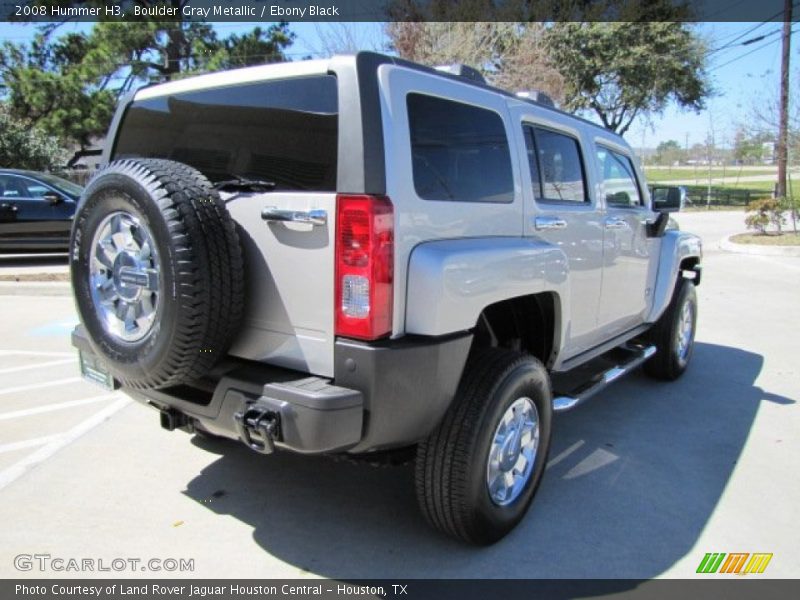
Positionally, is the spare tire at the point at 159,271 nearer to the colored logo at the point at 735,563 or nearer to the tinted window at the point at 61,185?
the colored logo at the point at 735,563

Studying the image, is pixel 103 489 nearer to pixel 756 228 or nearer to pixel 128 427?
pixel 128 427

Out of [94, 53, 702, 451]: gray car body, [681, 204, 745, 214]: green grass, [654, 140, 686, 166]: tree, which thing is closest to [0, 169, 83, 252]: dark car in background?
[94, 53, 702, 451]: gray car body

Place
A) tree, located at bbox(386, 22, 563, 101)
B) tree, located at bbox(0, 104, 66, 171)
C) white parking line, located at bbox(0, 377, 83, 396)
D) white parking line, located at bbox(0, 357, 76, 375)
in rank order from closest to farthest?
white parking line, located at bbox(0, 377, 83, 396) → white parking line, located at bbox(0, 357, 76, 375) → tree, located at bbox(386, 22, 563, 101) → tree, located at bbox(0, 104, 66, 171)

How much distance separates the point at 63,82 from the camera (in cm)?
1984

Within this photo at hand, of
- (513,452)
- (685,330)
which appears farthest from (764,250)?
(513,452)

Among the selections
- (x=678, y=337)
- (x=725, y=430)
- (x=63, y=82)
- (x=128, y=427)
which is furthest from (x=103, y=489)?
(x=63, y=82)

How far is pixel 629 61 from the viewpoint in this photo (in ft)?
93.6

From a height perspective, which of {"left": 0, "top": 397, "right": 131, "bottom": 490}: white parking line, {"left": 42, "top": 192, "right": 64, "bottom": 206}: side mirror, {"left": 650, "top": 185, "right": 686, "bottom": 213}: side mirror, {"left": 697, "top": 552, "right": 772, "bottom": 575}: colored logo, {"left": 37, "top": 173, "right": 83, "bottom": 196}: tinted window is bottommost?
{"left": 697, "top": 552, "right": 772, "bottom": 575}: colored logo

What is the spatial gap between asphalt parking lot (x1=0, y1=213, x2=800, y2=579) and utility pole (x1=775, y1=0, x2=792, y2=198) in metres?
17.1

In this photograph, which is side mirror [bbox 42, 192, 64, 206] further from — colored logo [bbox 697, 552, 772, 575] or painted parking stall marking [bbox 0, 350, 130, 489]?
colored logo [bbox 697, 552, 772, 575]

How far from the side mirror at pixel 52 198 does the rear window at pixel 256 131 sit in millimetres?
8984

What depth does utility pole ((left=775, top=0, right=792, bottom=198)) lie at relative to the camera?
18.9m

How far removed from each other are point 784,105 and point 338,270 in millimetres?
21077

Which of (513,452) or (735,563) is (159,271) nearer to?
(513,452)
